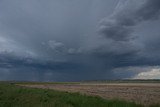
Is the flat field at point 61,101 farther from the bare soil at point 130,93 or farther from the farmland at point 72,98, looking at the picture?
the bare soil at point 130,93

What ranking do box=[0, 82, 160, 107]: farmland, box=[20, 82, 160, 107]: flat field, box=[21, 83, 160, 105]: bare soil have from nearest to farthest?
box=[0, 82, 160, 107]: farmland
box=[20, 82, 160, 107]: flat field
box=[21, 83, 160, 105]: bare soil

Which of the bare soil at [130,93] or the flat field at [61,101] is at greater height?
the bare soil at [130,93]

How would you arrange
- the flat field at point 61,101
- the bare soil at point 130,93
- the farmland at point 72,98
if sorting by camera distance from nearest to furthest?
the flat field at point 61,101
the farmland at point 72,98
the bare soil at point 130,93

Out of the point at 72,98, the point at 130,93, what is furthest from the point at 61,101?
the point at 130,93

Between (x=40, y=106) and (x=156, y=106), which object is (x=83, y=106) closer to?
(x=40, y=106)

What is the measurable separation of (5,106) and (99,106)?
814 cm

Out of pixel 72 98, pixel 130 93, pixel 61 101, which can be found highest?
pixel 130 93

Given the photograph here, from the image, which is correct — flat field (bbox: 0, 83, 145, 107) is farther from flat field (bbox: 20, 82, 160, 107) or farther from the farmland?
flat field (bbox: 20, 82, 160, 107)

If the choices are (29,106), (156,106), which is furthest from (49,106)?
(156,106)

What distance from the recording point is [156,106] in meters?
20.4

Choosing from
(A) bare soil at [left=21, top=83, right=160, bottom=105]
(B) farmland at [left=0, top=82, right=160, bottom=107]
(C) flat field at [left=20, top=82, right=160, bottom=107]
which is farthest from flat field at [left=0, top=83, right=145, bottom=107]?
(A) bare soil at [left=21, top=83, right=160, bottom=105]

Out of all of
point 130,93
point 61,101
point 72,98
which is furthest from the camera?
point 130,93

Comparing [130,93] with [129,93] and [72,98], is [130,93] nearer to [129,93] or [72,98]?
[129,93]

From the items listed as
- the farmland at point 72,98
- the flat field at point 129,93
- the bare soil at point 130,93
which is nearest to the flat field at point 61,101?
the farmland at point 72,98
